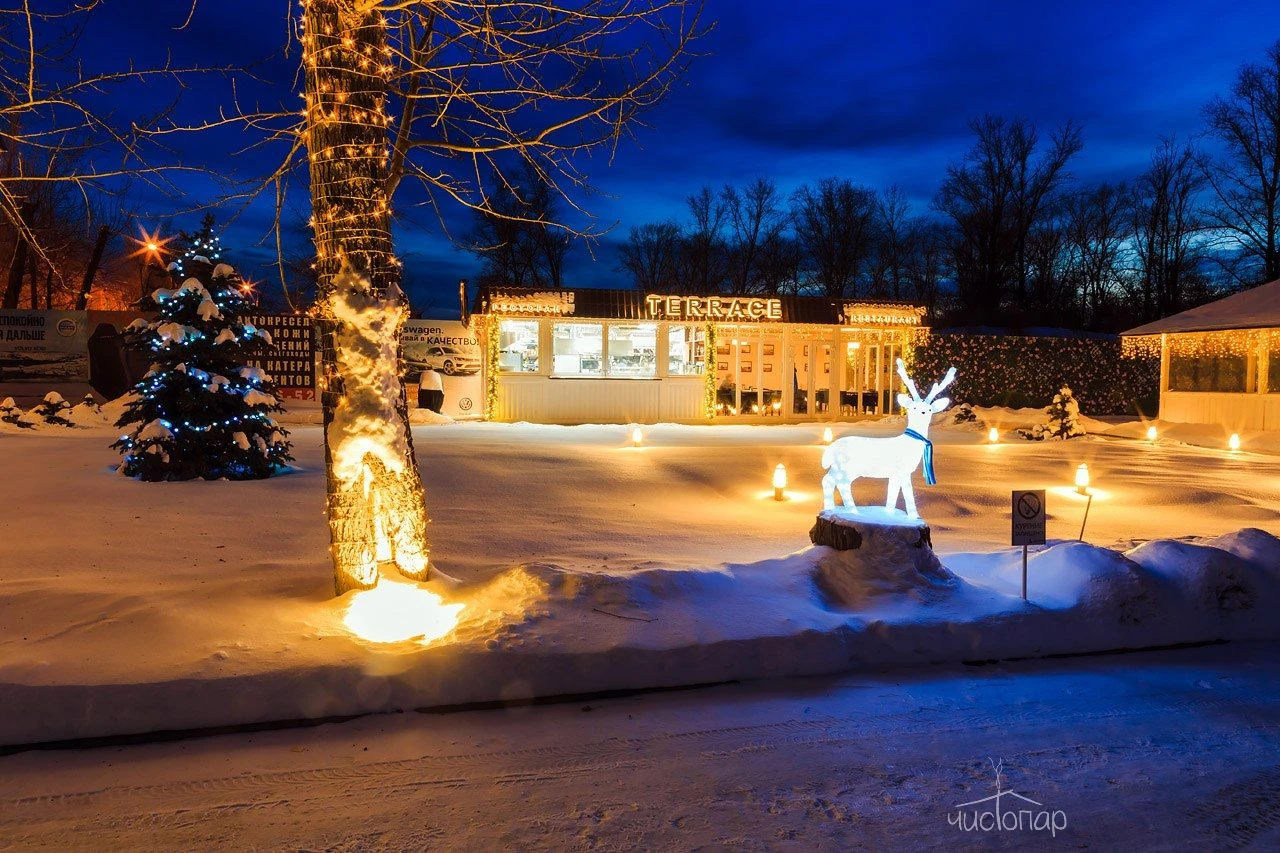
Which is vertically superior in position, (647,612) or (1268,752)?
(647,612)

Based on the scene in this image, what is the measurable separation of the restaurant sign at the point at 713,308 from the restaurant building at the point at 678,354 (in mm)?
27

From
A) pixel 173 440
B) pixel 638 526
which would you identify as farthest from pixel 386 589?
pixel 173 440

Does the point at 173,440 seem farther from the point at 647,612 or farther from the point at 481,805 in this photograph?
the point at 481,805

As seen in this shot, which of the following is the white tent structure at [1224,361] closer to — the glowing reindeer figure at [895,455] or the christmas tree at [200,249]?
the glowing reindeer figure at [895,455]

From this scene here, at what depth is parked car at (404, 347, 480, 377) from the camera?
73.8 ft

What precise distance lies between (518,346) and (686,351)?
458 cm

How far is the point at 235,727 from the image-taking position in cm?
443

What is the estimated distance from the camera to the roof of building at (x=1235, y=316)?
822 inches

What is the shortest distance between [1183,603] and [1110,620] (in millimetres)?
676

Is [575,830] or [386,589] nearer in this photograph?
[575,830]

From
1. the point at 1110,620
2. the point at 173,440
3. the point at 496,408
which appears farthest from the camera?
the point at 496,408

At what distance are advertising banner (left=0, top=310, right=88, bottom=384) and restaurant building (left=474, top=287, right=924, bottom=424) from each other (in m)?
10.2

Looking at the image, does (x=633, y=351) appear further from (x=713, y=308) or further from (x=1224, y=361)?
(x=1224, y=361)

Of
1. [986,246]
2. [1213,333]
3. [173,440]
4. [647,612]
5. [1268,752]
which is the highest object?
[986,246]
